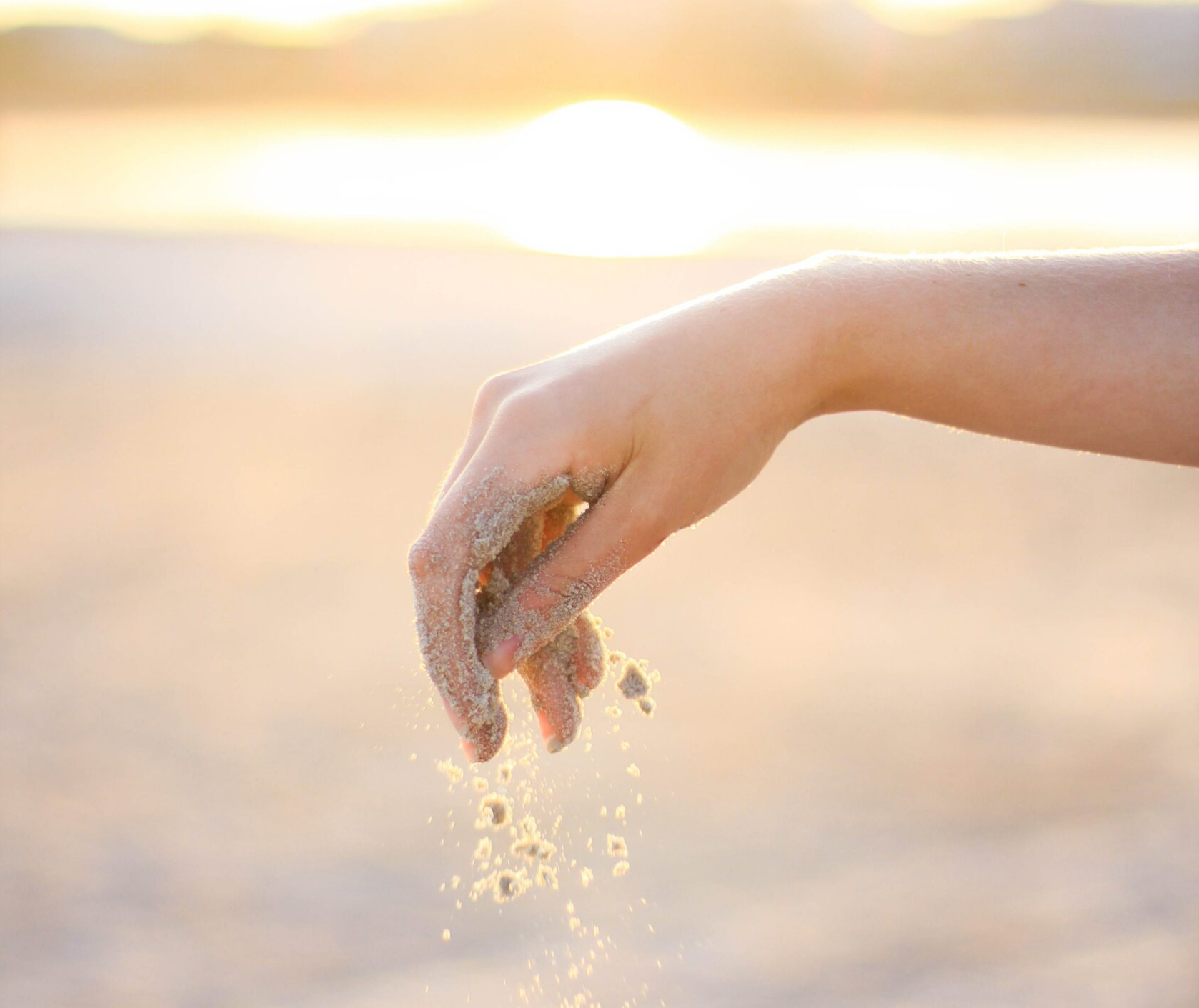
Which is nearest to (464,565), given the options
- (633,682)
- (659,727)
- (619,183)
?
(633,682)

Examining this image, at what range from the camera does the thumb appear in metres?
1.73

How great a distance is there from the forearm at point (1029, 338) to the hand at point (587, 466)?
0.10 m

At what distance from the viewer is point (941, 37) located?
3606 centimetres

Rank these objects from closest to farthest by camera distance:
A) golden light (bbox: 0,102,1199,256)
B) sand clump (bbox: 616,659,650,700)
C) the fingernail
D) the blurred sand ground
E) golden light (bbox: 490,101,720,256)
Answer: the fingernail, sand clump (bbox: 616,659,650,700), the blurred sand ground, golden light (bbox: 490,101,720,256), golden light (bbox: 0,102,1199,256)

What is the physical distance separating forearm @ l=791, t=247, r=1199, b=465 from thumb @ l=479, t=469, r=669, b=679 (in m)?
0.40

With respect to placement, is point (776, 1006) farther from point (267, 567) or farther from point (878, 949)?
point (267, 567)

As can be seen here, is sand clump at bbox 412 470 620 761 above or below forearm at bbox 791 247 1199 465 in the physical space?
below

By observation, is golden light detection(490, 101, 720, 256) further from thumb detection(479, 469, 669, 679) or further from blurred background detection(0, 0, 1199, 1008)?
thumb detection(479, 469, 669, 679)

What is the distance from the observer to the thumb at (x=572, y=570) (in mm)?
1726

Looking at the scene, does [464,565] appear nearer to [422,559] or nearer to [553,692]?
[422,559]

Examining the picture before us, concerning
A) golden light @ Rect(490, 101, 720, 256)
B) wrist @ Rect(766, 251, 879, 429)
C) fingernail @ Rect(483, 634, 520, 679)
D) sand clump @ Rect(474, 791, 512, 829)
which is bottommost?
fingernail @ Rect(483, 634, 520, 679)

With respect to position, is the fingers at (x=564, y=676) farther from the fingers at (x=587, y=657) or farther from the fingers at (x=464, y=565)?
the fingers at (x=464, y=565)

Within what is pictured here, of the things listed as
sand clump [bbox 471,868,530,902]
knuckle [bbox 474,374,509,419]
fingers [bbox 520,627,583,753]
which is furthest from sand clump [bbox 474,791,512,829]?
knuckle [bbox 474,374,509,419]

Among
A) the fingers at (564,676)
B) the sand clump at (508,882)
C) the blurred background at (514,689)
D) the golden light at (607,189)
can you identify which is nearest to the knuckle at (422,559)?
the fingers at (564,676)
